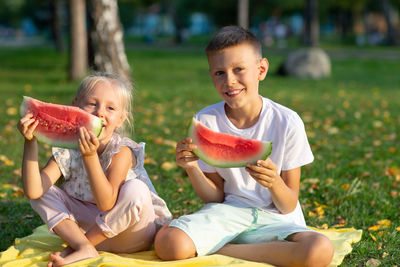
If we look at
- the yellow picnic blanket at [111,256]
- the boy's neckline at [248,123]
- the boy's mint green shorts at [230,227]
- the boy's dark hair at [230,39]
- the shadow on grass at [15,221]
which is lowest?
the shadow on grass at [15,221]

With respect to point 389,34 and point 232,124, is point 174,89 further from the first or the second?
point 389,34

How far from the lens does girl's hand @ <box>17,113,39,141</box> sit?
3.03m

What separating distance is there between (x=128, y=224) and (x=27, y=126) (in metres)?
0.84

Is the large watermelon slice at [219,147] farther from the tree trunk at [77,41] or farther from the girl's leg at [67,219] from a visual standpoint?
the tree trunk at [77,41]

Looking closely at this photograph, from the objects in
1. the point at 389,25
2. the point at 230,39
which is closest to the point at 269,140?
the point at 230,39

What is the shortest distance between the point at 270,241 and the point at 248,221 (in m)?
0.20

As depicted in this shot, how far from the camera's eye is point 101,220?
3.20 m

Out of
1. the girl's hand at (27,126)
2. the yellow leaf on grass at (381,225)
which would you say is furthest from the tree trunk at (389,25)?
the girl's hand at (27,126)

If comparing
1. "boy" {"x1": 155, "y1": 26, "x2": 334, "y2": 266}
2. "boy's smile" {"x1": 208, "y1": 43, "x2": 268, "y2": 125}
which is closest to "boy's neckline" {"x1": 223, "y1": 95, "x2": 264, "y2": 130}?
"boy" {"x1": 155, "y1": 26, "x2": 334, "y2": 266}

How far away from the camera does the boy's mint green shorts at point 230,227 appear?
127 inches

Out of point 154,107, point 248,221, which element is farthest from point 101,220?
point 154,107

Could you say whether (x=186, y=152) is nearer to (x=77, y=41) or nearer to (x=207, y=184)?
(x=207, y=184)

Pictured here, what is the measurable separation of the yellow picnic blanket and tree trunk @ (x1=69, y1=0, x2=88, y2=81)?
33.8 ft

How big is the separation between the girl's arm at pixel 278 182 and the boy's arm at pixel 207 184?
1.43 ft
